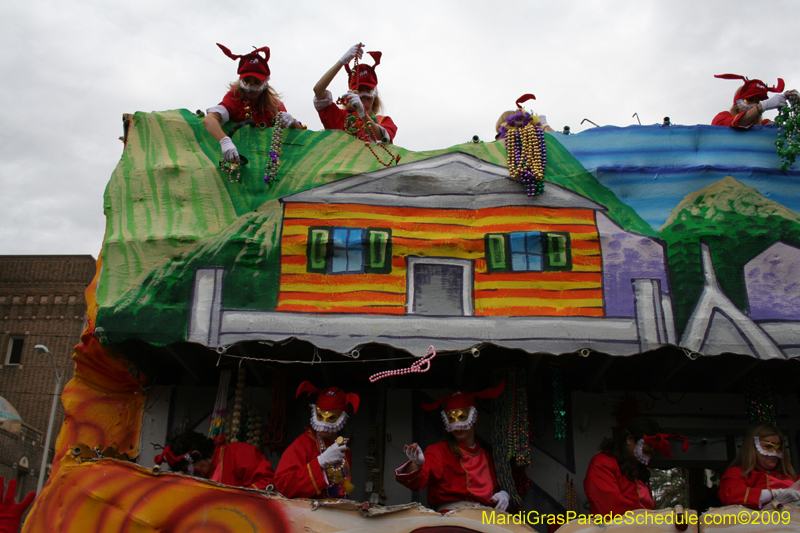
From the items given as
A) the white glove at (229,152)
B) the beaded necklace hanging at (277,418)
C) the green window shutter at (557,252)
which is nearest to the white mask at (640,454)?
the green window shutter at (557,252)

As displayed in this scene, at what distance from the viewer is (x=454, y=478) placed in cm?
505

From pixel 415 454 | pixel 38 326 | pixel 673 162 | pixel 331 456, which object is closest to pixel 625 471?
pixel 415 454

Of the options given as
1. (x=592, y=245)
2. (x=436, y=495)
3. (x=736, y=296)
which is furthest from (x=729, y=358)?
(x=436, y=495)

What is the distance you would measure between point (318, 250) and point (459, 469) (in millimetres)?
2022

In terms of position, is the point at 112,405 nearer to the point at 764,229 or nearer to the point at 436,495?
the point at 436,495

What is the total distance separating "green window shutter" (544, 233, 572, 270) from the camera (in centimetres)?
523

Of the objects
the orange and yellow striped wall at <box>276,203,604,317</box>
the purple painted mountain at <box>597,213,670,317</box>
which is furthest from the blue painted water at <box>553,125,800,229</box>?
the orange and yellow striped wall at <box>276,203,604,317</box>

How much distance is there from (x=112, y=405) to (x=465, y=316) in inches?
123

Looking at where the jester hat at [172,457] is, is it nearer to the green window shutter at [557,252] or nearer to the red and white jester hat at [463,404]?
the red and white jester hat at [463,404]

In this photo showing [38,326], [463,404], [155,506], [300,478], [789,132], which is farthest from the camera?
[38,326]

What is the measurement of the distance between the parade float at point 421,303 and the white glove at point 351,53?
2.93ft

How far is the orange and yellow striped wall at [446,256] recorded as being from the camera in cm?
507

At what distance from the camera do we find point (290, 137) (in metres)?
5.89

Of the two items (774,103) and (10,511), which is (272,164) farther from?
(774,103)
